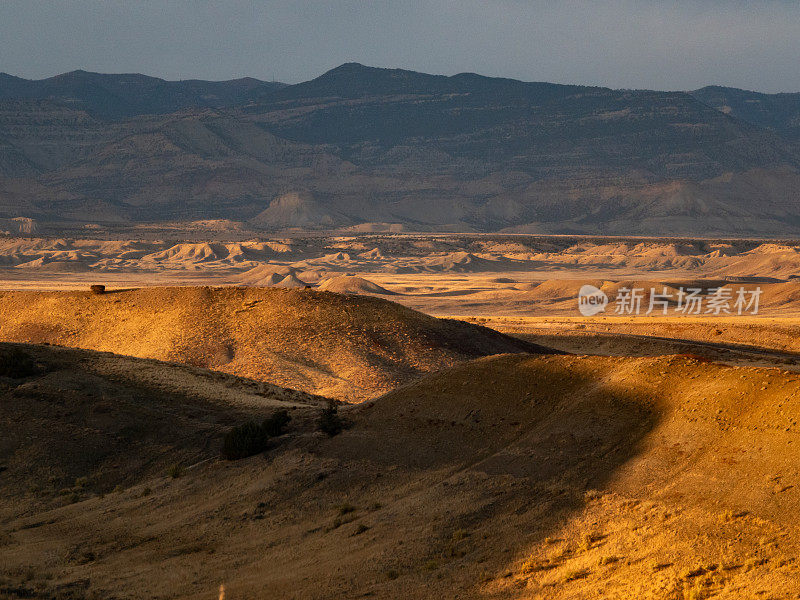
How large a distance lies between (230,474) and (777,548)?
9961 mm

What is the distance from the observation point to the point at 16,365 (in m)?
22.9

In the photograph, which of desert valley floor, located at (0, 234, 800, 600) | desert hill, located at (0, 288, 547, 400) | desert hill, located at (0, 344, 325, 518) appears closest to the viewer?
desert valley floor, located at (0, 234, 800, 600)

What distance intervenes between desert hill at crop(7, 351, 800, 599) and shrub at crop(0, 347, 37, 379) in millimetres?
5998

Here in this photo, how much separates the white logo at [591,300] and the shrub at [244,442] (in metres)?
50.3

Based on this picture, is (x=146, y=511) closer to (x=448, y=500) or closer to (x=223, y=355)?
(x=448, y=500)

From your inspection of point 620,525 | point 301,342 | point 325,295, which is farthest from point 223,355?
point 620,525

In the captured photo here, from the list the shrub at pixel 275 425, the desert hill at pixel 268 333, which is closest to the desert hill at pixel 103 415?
the shrub at pixel 275 425

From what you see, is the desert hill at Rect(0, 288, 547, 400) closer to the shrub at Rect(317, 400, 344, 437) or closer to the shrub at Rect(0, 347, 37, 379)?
the shrub at Rect(0, 347, 37, 379)

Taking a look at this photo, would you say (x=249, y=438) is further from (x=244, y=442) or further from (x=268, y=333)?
(x=268, y=333)

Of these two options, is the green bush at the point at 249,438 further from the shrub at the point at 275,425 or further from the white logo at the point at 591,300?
the white logo at the point at 591,300

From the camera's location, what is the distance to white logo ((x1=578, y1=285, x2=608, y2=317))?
6838cm

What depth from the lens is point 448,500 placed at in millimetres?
13750

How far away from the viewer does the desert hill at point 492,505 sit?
11.0 metres

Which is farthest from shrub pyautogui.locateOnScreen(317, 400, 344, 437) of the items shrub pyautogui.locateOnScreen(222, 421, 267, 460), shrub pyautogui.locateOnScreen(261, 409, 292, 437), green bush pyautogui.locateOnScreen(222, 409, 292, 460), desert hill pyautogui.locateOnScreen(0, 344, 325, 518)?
desert hill pyautogui.locateOnScreen(0, 344, 325, 518)
